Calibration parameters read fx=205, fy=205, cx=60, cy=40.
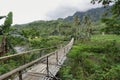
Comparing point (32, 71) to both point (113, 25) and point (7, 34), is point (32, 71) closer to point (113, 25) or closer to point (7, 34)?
point (113, 25)

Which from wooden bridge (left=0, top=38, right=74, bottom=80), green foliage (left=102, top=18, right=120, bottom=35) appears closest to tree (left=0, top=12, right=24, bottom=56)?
wooden bridge (left=0, top=38, right=74, bottom=80)

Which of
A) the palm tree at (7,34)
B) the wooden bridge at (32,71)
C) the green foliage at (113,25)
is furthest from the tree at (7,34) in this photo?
the green foliage at (113,25)

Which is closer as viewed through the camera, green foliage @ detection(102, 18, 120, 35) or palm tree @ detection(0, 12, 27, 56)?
green foliage @ detection(102, 18, 120, 35)

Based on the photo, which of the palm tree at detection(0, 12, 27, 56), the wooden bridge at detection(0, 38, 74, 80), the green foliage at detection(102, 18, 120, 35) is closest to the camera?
the wooden bridge at detection(0, 38, 74, 80)

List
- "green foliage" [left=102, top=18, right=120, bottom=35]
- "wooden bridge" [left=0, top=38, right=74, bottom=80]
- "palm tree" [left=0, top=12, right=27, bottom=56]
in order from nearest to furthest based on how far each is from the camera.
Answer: "wooden bridge" [left=0, top=38, right=74, bottom=80]
"green foliage" [left=102, top=18, right=120, bottom=35]
"palm tree" [left=0, top=12, right=27, bottom=56]

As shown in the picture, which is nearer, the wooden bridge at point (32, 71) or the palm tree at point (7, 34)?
the wooden bridge at point (32, 71)

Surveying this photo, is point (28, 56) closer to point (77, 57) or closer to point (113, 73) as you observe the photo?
point (113, 73)

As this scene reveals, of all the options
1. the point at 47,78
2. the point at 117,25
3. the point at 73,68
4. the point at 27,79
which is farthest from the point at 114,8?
the point at 73,68

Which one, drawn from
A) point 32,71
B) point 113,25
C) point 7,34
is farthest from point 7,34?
point 113,25

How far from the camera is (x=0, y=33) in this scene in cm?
1282

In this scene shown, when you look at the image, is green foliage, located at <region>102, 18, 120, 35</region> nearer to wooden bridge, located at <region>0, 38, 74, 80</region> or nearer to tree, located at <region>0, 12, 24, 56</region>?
wooden bridge, located at <region>0, 38, 74, 80</region>

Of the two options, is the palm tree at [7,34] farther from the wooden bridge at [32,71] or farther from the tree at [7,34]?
the wooden bridge at [32,71]

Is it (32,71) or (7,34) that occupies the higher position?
(7,34)

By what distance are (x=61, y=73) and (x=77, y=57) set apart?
1140 cm
